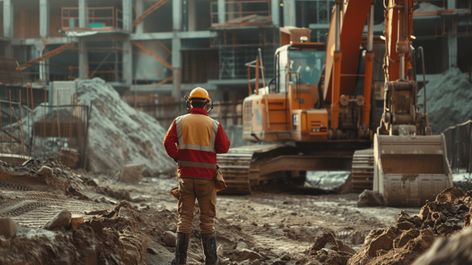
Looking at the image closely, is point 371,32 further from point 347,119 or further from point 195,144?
point 195,144

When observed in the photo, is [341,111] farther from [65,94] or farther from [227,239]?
[65,94]

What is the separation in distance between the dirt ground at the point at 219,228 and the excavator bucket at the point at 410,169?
304mm

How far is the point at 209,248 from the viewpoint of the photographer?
7430 mm

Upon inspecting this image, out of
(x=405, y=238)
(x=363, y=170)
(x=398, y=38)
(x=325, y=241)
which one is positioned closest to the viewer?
(x=405, y=238)

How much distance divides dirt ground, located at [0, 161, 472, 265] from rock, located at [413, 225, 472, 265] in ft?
10.4

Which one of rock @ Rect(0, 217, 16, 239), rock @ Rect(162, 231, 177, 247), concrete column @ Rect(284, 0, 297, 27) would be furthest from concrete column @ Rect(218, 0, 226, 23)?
rock @ Rect(0, 217, 16, 239)

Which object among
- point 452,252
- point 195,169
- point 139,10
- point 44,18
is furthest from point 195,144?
point 44,18

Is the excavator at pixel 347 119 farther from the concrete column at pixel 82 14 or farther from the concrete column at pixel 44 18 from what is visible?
the concrete column at pixel 44 18

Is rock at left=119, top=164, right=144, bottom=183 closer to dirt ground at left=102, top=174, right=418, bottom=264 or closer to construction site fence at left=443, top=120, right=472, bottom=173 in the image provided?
dirt ground at left=102, top=174, right=418, bottom=264

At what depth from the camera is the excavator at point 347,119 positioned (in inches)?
529

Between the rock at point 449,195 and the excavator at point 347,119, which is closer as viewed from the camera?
the rock at point 449,195

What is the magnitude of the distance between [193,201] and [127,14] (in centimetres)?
4399

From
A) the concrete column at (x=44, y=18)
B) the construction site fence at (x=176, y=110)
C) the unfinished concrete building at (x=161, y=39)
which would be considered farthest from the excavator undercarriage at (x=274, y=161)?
the concrete column at (x=44, y=18)

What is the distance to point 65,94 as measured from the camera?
2677 cm
